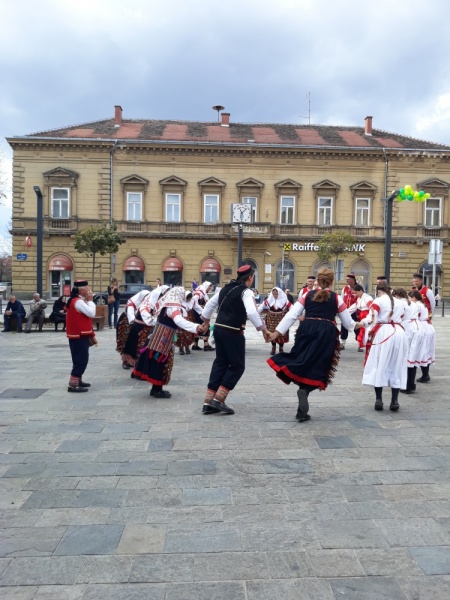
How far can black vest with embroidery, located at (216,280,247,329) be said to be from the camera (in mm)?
7812

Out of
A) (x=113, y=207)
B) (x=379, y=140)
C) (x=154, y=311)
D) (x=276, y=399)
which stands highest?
(x=379, y=140)

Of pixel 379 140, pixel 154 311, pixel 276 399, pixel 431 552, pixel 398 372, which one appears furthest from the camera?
pixel 379 140

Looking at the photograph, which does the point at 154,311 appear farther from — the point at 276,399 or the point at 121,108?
the point at 121,108

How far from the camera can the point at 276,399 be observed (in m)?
8.88

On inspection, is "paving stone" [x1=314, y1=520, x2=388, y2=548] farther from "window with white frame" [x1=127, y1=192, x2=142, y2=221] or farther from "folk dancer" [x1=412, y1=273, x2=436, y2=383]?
"window with white frame" [x1=127, y1=192, x2=142, y2=221]

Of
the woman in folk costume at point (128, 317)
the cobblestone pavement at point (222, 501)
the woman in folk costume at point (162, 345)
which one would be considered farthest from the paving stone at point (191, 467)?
the woman in folk costume at point (128, 317)

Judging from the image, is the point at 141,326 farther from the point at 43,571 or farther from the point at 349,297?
the point at 43,571

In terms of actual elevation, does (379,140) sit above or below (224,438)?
above

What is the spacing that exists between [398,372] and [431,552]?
14.8ft

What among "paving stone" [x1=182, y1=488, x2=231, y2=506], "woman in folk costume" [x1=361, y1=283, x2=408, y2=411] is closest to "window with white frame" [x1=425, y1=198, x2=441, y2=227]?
"woman in folk costume" [x1=361, y1=283, x2=408, y2=411]

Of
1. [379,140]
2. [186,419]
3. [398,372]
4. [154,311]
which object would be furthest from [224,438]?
[379,140]

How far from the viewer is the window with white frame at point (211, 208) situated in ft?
137

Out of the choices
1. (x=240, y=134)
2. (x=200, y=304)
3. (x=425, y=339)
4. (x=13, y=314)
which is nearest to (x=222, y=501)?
(x=425, y=339)

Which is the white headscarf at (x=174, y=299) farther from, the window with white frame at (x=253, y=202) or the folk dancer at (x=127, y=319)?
the window with white frame at (x=253, y=202)
